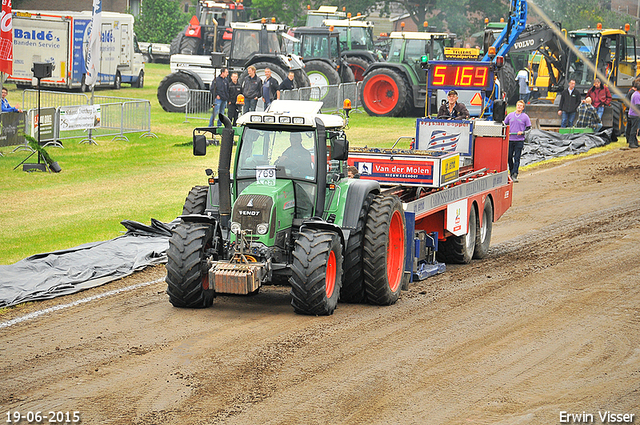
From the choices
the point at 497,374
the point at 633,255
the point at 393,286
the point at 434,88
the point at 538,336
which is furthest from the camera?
the point at 434,88

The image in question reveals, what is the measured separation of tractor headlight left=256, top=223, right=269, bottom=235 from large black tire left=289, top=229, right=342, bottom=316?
0.34 meters

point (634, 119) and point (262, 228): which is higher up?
point (634, 119)

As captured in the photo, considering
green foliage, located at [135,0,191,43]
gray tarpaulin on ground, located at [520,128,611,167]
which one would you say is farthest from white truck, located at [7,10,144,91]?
green foliage, located at [135,0,191,43]

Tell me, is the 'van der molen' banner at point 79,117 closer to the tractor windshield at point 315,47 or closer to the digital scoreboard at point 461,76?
the digital scoreboard at point 461,76

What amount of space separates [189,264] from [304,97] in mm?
19920

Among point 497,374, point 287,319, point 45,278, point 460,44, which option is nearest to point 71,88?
point 45,278

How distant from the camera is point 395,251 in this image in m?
10.6

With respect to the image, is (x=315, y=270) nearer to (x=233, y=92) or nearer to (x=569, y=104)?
(x=233, y=92)

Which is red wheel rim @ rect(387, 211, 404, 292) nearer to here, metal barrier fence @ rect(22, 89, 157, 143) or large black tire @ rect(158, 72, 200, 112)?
metal barrier fence @ rect(22, 89, 157, 143)

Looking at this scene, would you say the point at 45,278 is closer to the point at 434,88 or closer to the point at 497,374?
the point at 497,374

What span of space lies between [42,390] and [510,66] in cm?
3184

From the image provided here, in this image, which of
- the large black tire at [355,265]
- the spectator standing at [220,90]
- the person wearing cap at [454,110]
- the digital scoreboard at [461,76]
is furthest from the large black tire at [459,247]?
the spectator standing at [220,90]

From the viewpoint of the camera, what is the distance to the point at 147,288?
10.8 metres

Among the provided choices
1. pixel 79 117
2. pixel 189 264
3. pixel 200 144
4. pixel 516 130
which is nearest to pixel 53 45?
pixel 79 117
